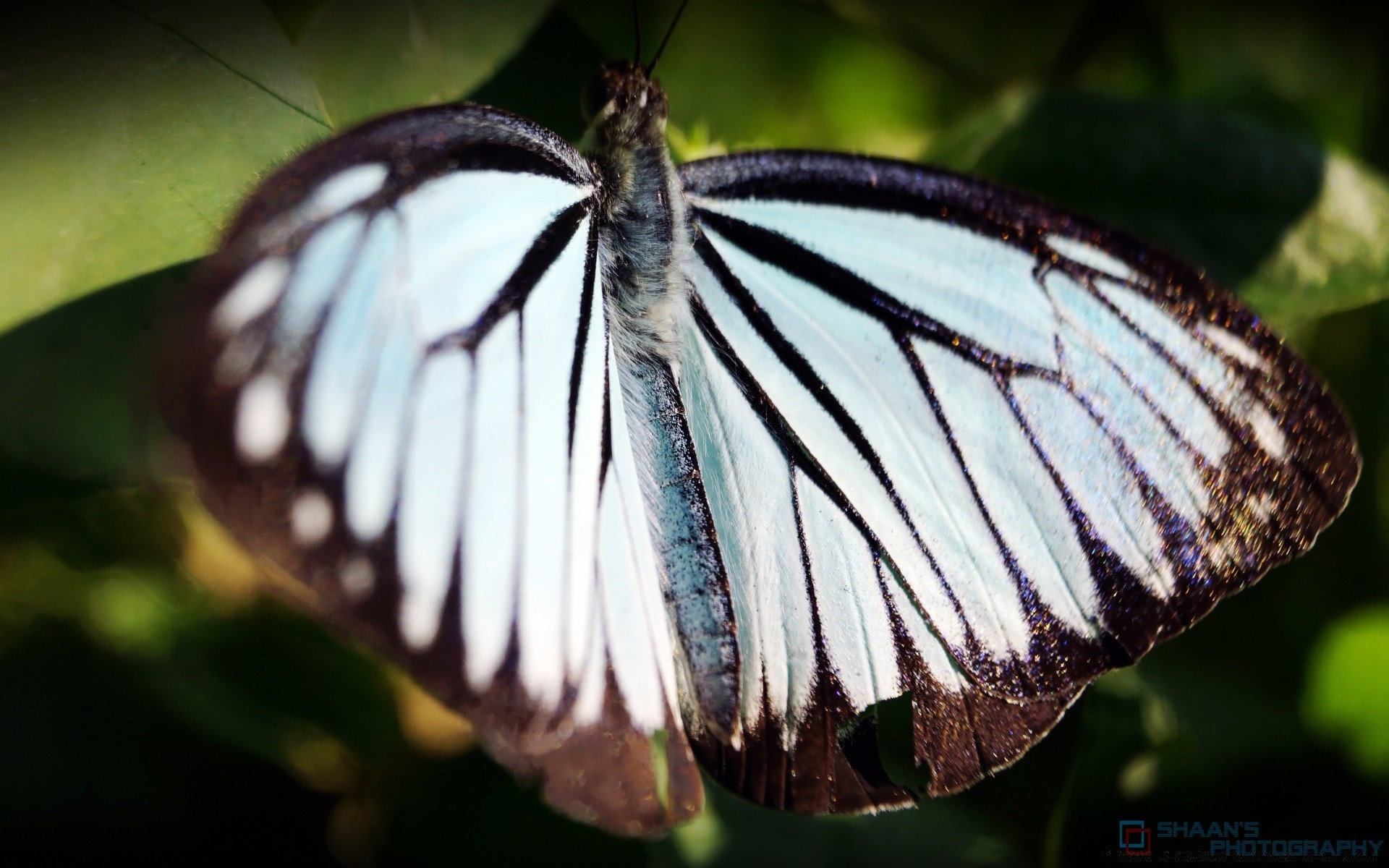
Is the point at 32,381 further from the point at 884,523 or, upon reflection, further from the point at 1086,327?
the point at 1086,327

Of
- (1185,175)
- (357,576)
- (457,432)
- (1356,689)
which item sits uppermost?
(1185,175)

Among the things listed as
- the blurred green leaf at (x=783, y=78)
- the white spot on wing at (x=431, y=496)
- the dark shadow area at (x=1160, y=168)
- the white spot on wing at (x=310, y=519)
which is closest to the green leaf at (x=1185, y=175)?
the dark shadow area at (x=1160, y=168)

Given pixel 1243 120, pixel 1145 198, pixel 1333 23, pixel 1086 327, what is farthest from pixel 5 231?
pixel 1333 23

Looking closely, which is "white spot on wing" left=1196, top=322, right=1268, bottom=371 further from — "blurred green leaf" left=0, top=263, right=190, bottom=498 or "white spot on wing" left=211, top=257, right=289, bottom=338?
"blurred green leaf" left=0, top=263, right=190, bottom=498

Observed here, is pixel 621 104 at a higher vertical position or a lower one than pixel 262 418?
higher

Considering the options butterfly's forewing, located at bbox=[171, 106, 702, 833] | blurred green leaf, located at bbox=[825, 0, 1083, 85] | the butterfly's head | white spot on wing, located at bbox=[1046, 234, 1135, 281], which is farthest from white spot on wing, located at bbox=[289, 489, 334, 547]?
blurred green leaf, located at bbox=[825, 0, 1083, 85]

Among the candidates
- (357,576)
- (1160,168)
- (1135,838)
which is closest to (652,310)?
(357,576)

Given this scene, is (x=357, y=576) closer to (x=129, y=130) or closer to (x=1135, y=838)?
(x=129, y=130)
